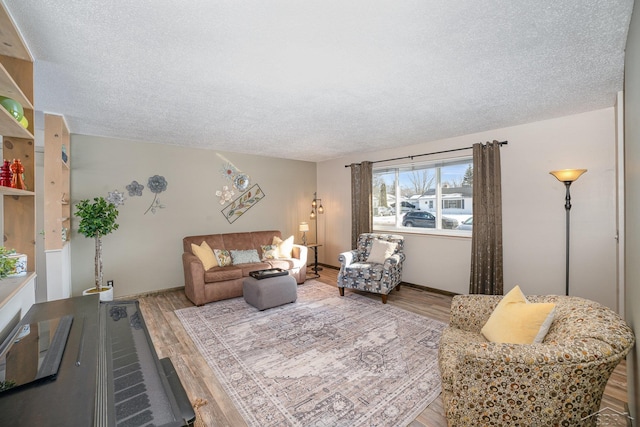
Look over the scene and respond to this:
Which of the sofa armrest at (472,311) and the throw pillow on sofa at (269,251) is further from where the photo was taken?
the throw pillow on sofa at (269,251)

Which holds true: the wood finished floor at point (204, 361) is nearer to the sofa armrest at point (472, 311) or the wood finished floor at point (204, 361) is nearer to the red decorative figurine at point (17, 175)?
the sofa armrest at point (472, 311)

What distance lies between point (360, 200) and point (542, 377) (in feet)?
14.2

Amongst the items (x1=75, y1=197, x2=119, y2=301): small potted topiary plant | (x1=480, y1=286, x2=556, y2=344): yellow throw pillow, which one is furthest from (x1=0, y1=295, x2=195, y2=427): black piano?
(x1=75, y1=197, x2=119, y2=301): small potted topiary plant

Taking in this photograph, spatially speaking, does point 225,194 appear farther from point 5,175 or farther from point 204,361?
point 5,175

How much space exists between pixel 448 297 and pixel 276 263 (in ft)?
9.25

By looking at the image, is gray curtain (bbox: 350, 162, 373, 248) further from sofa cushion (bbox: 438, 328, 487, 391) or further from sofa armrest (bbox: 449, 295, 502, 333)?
sofa cushion (bbox: 438, 328, 487, 391)

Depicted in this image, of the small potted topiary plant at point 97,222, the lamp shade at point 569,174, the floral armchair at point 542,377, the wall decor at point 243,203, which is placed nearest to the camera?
the floral armchair at point 542,377

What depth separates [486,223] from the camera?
12.7 ft

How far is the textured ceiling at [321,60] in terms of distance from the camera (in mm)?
1496

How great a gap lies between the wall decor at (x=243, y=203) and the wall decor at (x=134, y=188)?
1.35 meters

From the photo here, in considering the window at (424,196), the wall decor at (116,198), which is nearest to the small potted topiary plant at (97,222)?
the wall decor at (116,198)

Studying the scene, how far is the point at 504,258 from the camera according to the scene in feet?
12.5

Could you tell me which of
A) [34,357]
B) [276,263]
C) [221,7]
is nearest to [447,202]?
[276,263]

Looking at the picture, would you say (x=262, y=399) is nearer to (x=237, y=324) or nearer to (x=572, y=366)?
(x=237, y=324)
